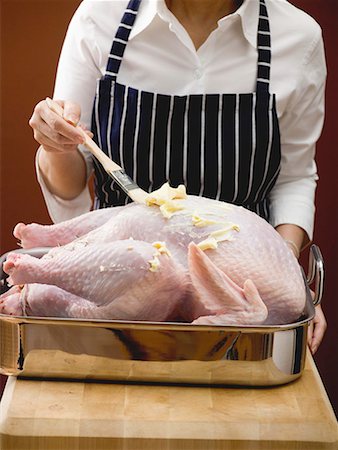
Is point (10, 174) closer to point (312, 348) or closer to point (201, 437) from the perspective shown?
point (312, 348)

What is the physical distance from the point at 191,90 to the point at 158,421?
785mm

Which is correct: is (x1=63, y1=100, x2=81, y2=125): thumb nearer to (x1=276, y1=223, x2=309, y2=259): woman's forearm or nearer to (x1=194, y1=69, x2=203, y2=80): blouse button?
(x1=194, y1=69, x2=203, y2=80): blouse button

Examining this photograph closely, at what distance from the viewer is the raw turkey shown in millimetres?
974

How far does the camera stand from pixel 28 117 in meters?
2.18

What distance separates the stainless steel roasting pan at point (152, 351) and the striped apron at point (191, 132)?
61 centimetres

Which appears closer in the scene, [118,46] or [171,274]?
[171,274]

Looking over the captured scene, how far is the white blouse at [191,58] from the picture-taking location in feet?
4.99

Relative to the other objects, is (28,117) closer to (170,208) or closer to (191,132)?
(191,132)

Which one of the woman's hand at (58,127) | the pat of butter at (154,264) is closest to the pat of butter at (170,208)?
the pat of butter at (154,264)

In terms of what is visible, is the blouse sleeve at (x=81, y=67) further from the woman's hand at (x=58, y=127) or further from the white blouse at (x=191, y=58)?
the woman's hand at (x=58, y=127)

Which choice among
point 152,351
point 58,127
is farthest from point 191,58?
point 152,351

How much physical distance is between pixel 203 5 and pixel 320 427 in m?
0.92

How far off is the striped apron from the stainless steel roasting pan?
607 millimetres

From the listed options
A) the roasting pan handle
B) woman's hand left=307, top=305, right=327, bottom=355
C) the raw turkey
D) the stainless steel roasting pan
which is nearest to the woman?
woman's hand left=307, top=305, right=327, bottom=355
